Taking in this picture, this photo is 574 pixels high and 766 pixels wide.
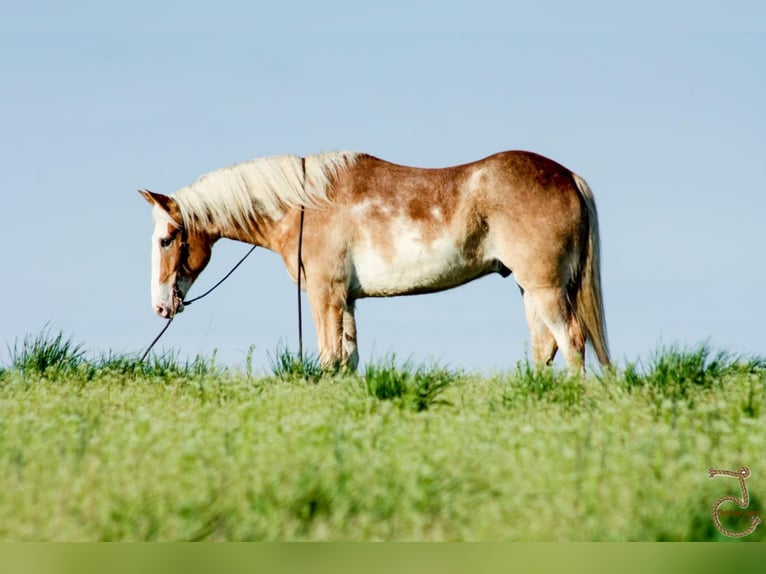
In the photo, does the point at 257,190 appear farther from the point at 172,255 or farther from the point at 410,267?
the point at 410,267

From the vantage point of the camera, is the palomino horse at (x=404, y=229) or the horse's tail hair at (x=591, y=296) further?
the horse's tail hair at (x=591, y=296)

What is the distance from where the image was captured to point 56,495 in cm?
438

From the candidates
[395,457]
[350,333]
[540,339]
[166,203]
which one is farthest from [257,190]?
[395,457]

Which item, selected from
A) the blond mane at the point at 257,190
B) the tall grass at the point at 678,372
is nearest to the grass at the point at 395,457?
the tall grass at the point at 678,372

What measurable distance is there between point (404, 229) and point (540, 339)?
5.36 feet

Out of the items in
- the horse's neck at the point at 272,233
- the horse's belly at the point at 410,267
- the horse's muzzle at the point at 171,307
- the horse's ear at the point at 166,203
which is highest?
the horse's ear at the point at 166,203

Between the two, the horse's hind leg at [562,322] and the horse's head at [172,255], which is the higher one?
the horse's head at [172,255]

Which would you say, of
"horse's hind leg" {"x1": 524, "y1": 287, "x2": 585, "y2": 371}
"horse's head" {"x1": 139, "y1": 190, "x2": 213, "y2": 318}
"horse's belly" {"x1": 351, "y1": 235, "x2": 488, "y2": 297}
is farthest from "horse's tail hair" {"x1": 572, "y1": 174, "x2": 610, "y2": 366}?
"horse's head" {"x1": 139, "y1": 190, "x2": 213, "y2": 318}

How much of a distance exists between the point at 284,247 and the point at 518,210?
2.32m

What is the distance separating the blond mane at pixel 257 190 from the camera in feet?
29.8

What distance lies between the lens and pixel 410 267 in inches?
344

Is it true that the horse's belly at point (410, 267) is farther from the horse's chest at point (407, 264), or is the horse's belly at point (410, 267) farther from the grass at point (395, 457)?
the grass at point (395, 457)

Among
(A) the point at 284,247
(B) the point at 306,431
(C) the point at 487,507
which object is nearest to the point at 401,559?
(C) the point at 487,507

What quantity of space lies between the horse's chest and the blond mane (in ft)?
2.34
